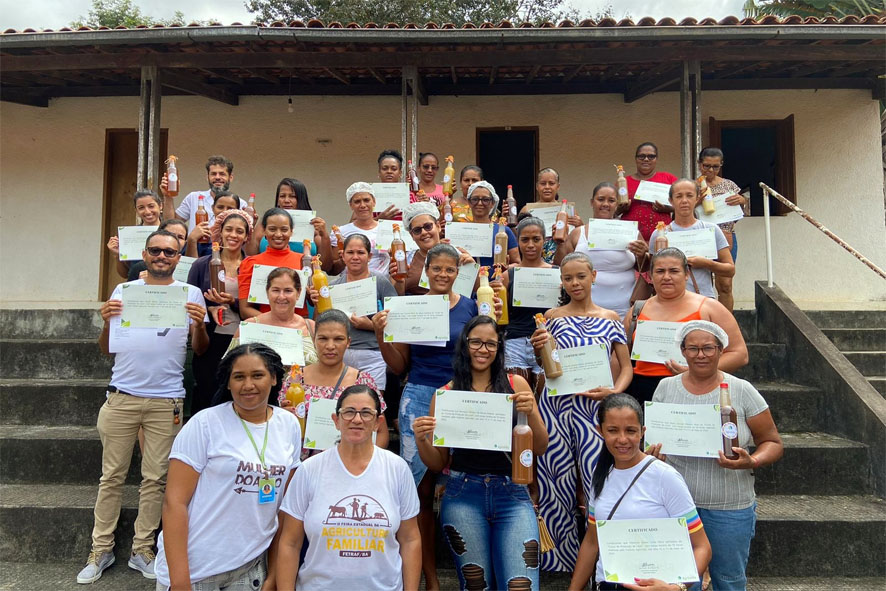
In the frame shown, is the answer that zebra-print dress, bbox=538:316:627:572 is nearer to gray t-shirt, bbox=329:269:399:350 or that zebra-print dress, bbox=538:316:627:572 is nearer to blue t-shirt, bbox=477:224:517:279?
gray t-shirt, bbox=329:269:399:350

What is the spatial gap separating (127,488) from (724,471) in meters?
4.39

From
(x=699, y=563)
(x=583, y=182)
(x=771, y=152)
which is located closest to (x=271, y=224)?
(x=699, y=563)

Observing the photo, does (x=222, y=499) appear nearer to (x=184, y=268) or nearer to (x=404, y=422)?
(x=404, y=422)

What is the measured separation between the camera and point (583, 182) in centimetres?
916

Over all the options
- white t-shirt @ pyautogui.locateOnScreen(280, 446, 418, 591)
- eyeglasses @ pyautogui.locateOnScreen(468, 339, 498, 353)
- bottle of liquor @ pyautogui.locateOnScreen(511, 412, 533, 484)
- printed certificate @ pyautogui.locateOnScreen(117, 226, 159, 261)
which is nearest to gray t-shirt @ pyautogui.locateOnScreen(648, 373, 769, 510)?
bottle of liquor @ pyautogui.locateOnScreen(511, 412, 533, 484)

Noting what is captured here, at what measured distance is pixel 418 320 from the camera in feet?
12.6

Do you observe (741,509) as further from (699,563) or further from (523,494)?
(523,494)

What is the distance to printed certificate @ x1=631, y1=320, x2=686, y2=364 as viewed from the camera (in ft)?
12.4

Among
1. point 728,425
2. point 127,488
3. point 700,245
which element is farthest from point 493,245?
point 127,488

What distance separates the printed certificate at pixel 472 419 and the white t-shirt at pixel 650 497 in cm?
61

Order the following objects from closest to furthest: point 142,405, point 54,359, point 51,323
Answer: point 142,405 → point 54,359 → point 51,323

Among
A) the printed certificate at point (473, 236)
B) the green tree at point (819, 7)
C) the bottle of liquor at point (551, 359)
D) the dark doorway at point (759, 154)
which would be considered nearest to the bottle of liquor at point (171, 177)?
the printed certificate at point (473, 236)

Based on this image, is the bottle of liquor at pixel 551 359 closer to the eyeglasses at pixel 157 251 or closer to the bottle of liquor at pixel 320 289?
the bottle of liquor at pixel 320 289

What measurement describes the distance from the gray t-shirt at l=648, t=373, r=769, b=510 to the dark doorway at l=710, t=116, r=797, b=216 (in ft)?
20.3
